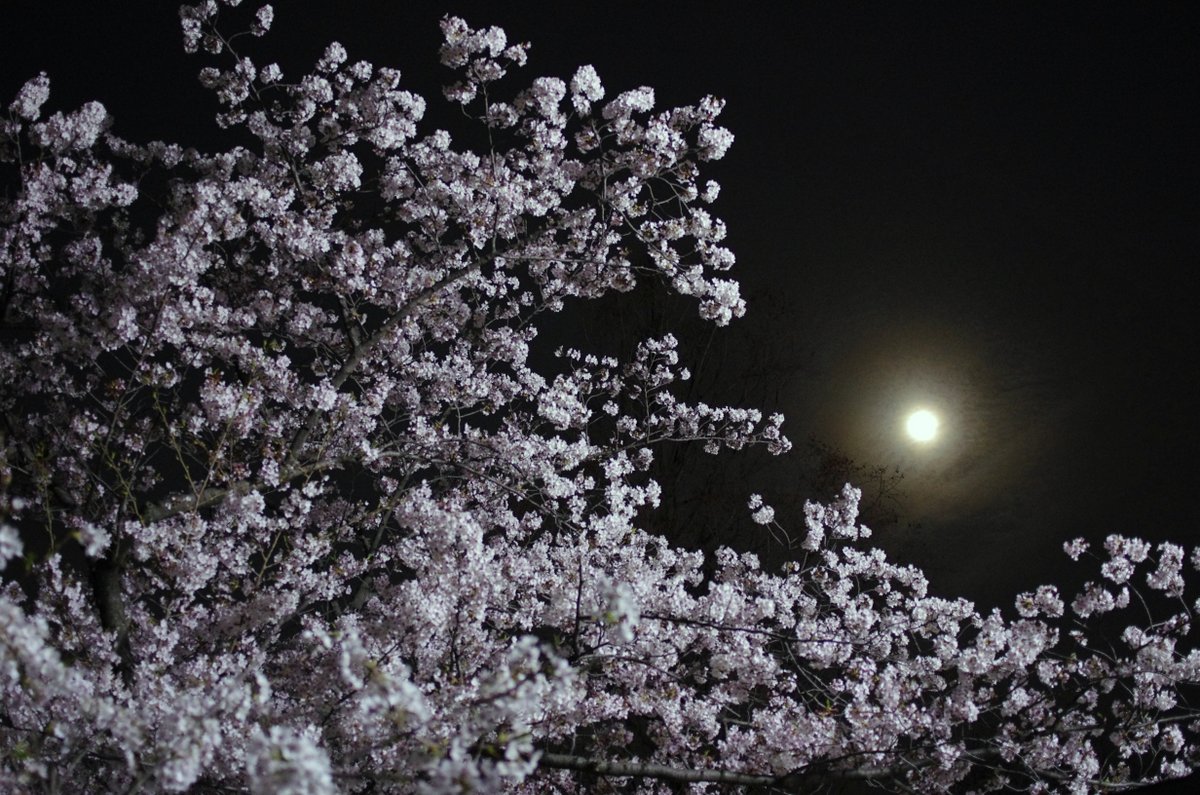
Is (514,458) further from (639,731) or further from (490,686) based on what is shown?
(490,686)

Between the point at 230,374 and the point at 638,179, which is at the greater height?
the point at 638,179

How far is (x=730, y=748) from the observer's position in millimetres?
4824

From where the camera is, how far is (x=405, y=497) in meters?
4.67

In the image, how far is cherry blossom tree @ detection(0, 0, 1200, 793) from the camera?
3811mm

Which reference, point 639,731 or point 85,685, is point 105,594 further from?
point 639,731

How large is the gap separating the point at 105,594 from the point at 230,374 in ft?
4.46

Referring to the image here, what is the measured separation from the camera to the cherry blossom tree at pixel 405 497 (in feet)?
12.5

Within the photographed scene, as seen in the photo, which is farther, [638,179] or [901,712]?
[638,179]

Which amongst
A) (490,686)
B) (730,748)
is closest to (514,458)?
(730,748)

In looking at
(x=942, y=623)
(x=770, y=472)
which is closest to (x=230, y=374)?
(x=942, y=623)

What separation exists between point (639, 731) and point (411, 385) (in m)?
3.02

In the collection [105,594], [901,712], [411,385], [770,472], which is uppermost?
[770,472]

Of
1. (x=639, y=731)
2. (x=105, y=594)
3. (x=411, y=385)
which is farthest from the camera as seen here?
(x=639, y=731)

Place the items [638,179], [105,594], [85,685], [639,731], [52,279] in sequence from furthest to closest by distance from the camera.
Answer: [639,731]
[638,179]
[52,279]
[105,594]
[85,685]
